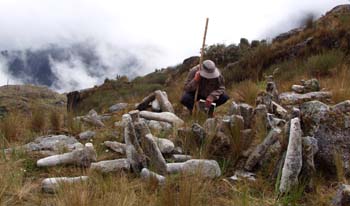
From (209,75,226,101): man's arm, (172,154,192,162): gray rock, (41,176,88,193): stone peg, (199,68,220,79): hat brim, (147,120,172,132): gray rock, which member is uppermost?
(199,68,220,79): hat brim

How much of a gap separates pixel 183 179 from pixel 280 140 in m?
1.28

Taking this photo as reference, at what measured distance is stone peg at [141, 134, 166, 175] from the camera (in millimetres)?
4152

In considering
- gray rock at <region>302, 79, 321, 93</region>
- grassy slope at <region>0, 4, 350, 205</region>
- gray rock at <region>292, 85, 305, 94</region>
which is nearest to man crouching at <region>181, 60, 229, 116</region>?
grassy slope at <region>0, 4, 350, 205</region>

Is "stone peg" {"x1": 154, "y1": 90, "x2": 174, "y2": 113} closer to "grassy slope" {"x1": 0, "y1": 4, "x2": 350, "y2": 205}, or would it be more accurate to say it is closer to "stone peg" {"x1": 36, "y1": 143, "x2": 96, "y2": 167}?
"grassy slope" {"x1": 0, "y1": 4, "x2": 350, "y2": 205}

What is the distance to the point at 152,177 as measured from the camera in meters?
3.86

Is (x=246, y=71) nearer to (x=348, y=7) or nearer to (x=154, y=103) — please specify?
(x=154, y=103)

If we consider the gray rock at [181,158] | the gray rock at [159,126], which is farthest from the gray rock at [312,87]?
the gray rock at [181,158]

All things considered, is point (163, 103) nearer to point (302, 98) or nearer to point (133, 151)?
point (302, 98)

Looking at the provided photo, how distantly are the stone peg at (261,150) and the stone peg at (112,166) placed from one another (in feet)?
3.39

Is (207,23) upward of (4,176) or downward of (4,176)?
upward

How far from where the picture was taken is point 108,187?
140 inches

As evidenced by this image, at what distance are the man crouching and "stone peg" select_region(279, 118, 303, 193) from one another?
332cm

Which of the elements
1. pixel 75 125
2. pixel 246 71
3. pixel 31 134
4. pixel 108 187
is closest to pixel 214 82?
pixel 75 125

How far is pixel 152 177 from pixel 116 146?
1367 mm
